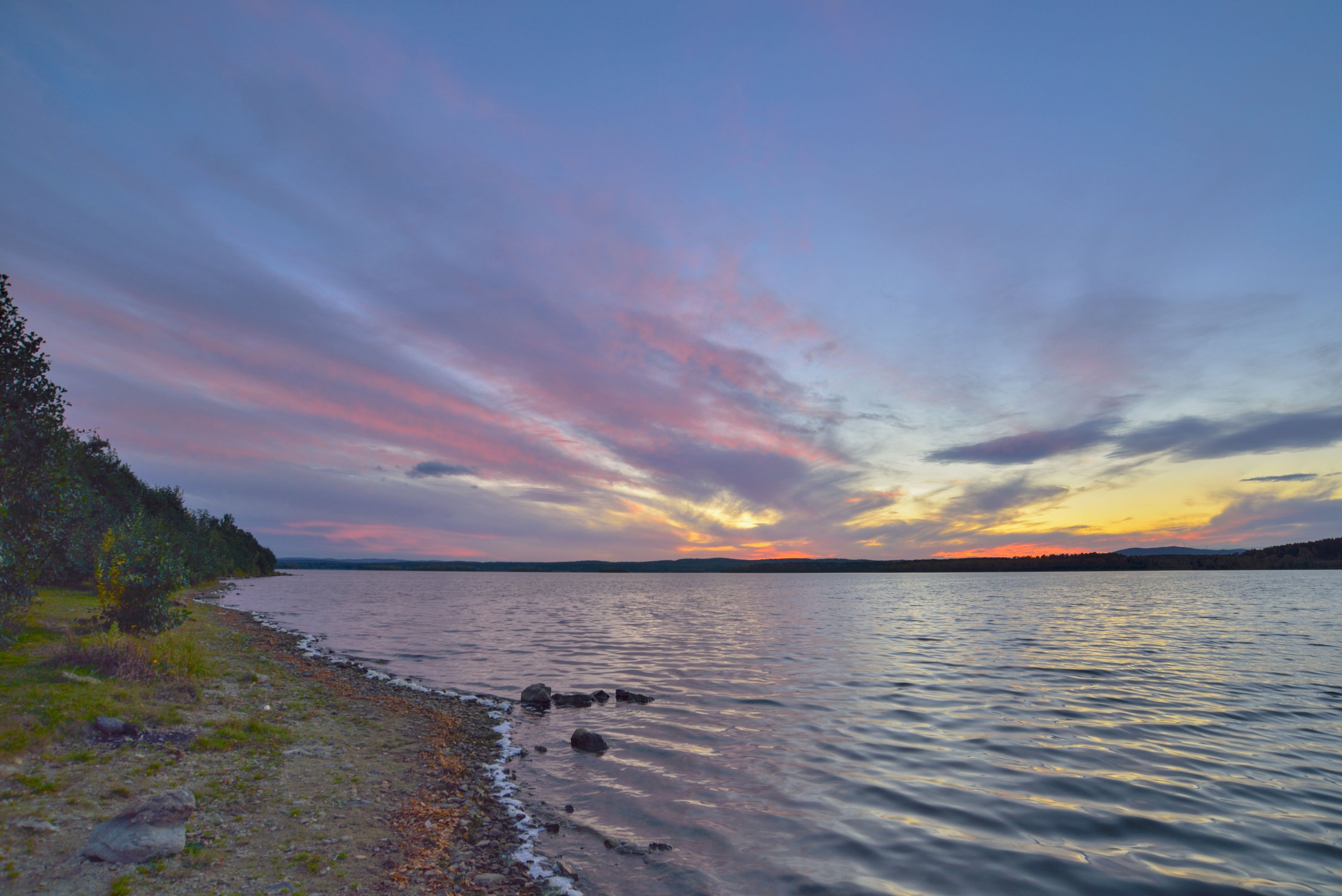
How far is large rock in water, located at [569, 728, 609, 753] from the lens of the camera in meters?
19.2

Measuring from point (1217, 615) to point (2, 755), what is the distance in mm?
84127

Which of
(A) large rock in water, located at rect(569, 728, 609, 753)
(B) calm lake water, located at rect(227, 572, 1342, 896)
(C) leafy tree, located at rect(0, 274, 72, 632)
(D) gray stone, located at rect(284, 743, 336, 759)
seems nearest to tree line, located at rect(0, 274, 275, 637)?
(C) leafy tree, located at rect(0, 274, 72, 632)

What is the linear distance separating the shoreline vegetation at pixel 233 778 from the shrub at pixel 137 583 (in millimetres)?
1111

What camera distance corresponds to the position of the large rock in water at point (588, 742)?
19.2 m

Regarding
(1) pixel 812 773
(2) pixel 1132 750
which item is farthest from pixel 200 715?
(2) pixel 1132 750

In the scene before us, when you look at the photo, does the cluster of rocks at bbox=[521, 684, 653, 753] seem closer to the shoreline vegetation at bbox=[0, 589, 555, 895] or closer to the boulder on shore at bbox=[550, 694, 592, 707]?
the boulder on shore at bbox=[550, 694, 592, 707]

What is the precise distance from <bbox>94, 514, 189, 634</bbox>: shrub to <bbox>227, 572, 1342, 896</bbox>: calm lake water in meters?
12.3

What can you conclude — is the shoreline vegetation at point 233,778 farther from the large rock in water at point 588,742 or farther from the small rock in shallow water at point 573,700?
the small rock in shallow water at point 573,700

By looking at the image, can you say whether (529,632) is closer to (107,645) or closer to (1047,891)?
(107,645)

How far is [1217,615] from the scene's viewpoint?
5997 cm

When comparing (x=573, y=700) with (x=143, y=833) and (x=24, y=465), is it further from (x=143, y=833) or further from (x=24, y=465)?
(x=24, y=465)

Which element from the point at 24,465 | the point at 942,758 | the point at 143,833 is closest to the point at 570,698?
the point at 942,758

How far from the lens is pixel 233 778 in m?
12.9

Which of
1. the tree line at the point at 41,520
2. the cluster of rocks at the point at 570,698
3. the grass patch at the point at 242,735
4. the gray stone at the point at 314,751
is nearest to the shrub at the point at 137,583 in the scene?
the tree line at the point at 41,520
